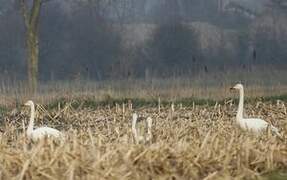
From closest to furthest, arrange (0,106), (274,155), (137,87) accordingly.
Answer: (274,155), (0,106), (137,87)

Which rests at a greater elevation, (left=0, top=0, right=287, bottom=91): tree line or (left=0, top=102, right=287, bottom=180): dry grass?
(left=0, top=102, right=287, bottom=180): dry grass

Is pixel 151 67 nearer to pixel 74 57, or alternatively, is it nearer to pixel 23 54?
pixel 74 57

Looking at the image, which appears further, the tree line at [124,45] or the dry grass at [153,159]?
the tree line at [124,45]

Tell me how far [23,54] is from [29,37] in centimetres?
2681

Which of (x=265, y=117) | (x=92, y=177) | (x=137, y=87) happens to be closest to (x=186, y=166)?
(x=92, y=177)

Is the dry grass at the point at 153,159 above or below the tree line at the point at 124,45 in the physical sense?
above

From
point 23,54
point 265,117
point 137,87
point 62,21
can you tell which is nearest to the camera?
point 265,117

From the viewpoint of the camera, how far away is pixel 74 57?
54844 millimetres

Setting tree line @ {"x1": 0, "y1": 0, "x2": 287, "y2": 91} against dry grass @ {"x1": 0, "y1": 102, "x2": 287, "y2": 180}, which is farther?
tree line @ {"x1": 0, "y1": 0, "x2": 287, "y2": 91}

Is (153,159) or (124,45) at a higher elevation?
(153,159)

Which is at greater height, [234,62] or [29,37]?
[29,37]

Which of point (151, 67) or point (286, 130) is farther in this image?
point (151, 67)

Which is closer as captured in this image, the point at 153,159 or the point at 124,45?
the point at 153,159

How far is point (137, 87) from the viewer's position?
29.0 m
